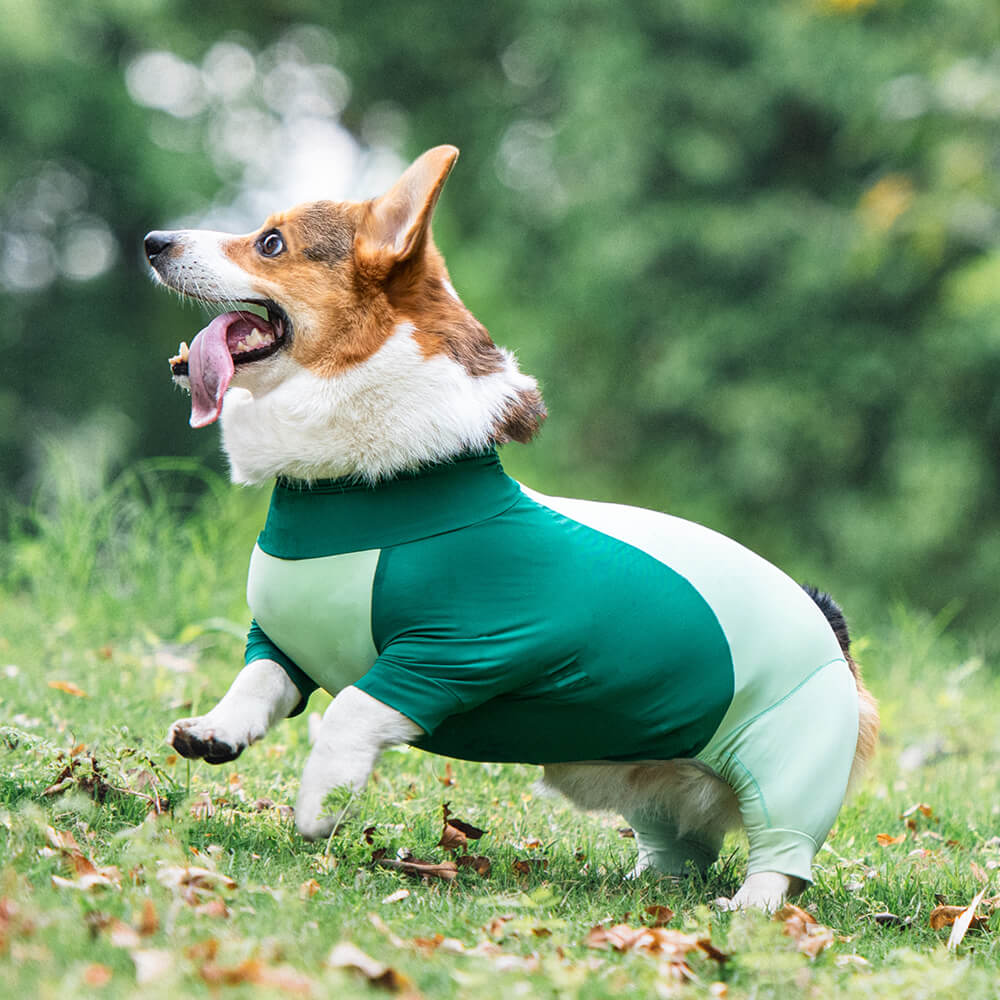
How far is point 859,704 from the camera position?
364cm

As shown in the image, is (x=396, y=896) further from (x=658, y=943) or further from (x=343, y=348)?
(x=343, y=348)

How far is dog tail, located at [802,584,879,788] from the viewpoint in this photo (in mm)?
3648

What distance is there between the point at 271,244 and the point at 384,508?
805mm

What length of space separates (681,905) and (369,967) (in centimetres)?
124

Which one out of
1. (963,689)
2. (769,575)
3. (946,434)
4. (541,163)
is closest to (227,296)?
(769,575)

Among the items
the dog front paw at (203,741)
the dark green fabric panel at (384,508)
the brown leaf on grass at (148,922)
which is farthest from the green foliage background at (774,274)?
the brown leaf on grass at (148,922)

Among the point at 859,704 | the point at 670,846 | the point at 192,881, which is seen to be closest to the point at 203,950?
the point at 192,881

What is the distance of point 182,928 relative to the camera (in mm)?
2340

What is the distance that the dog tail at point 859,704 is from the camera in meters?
3.65

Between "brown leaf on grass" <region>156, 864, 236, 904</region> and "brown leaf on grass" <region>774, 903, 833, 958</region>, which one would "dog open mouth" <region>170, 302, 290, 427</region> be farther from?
"brown leaf on grass" <region>774, 903, 833, 958</region>

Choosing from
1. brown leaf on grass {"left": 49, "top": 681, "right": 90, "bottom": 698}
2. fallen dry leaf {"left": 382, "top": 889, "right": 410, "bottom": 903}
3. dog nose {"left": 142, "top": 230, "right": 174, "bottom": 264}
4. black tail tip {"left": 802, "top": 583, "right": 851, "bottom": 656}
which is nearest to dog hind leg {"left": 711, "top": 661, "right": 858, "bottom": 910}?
black tail tip {"left": 802, "top": 583, "right": 851, "bottom": 656}

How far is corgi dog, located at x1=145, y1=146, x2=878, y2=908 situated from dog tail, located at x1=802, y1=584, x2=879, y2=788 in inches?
7.8

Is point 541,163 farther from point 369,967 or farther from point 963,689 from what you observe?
point 369,967

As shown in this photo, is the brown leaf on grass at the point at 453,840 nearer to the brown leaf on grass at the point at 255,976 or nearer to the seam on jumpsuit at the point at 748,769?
the seam on jumpsuit at the point at 748,769
